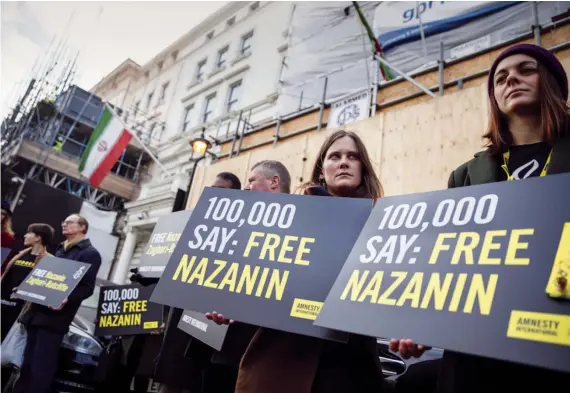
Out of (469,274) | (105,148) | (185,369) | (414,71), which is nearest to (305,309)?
(469,274)

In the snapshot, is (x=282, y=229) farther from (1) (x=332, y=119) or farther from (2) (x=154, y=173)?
(2) (x=154, y=173)

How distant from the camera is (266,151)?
7496mm

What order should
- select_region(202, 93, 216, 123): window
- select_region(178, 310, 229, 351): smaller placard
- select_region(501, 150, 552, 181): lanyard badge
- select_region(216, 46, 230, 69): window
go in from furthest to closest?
select_region(216, 46, 230, 69): window
select_region(202, 93, 216, 123): window
select_region(178, 310, 229, 351): smaller placard
select_region(501, 150, 552, 181): lanyard badge

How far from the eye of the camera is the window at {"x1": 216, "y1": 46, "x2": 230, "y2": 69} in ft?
68.1

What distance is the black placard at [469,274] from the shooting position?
2.84 feet

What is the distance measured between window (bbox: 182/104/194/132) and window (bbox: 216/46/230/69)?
2.65m

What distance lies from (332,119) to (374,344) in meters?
6.71

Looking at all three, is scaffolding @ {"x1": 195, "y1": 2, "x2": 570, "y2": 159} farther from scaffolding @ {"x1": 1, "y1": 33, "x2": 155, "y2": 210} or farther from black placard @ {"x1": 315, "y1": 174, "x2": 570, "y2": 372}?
scaffolding @ {"x1": 1, "y1": 33, "x2": 155, "y2": 210}

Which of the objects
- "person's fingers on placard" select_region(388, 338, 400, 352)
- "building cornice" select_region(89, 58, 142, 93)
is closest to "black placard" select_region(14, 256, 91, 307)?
"person's fingers on placard" select_region(388, 338, 400, 352)

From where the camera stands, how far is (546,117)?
1325 millimetres

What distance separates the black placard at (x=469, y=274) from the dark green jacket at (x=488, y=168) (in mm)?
201

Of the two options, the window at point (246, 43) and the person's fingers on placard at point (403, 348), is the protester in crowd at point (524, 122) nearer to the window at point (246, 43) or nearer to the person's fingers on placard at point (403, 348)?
the person's fingers on placard at point (403, 348)

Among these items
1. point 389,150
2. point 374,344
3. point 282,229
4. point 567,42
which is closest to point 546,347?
point 374,344

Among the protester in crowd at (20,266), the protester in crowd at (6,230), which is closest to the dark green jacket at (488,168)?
the protester in crowd at (20,266)
